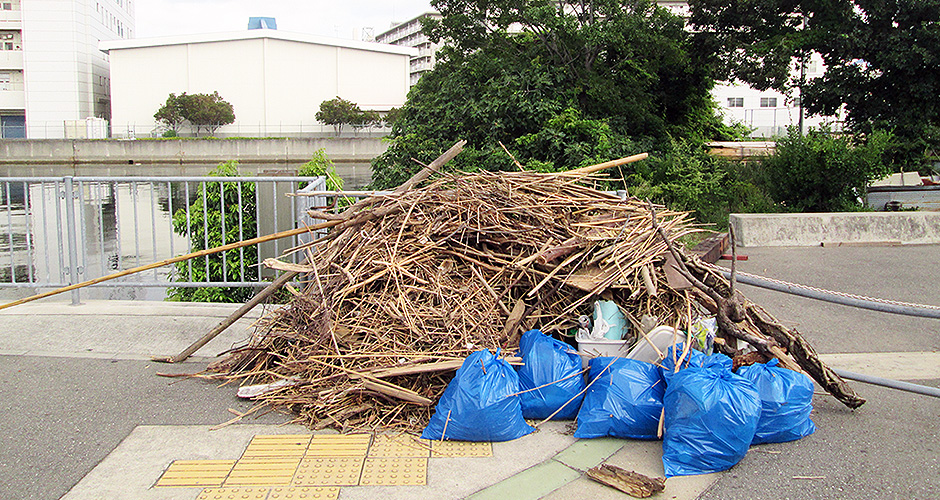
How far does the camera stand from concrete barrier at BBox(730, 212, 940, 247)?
1087cm

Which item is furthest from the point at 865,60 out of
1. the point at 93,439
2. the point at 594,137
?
the point at 93,439

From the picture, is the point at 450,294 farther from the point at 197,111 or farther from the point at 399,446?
the point at 197,111

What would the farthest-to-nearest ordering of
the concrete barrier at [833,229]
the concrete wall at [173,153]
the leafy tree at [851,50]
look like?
the concrete wall at [173,153], the leafy tree at [851,50], the concrete barrier at [833,229]

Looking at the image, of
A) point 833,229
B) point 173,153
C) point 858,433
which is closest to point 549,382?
point 858,433

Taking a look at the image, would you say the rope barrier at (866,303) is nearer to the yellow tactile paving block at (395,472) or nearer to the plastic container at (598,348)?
the plastic container at (598,348)

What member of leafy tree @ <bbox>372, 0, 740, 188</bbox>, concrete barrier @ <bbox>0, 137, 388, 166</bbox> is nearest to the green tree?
leafy tree @ <bbox>372, 0, 740, 188</bbox>

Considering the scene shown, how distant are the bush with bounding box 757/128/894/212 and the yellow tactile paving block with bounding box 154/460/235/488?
37.4 feet

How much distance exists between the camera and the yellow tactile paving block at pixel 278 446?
4031mm

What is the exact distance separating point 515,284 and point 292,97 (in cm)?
7334

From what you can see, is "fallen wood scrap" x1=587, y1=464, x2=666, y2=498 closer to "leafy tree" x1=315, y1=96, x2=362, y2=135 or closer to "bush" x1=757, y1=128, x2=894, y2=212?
"bush" x1=757, y1=128, x2=894, y2=212

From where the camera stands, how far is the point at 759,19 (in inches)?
654

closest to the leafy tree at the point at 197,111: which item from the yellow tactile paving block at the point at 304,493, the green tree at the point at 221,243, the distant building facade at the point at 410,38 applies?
the distant building facade at the point at 410,38

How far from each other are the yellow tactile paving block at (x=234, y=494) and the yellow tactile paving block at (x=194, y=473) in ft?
0.27

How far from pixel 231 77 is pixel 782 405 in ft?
252
